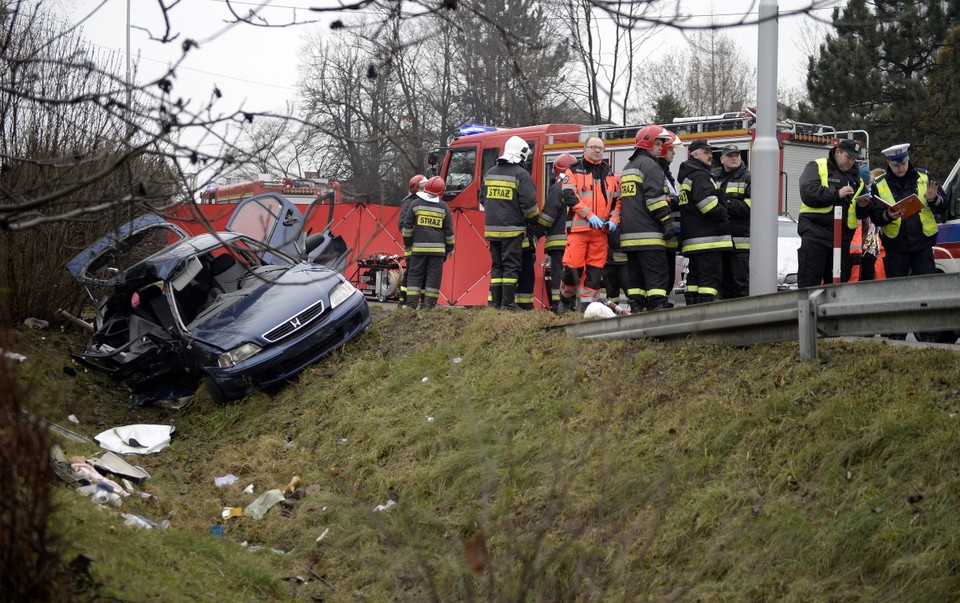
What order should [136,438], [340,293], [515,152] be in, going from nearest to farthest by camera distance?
[136,438] < [340,293] < [515,152]

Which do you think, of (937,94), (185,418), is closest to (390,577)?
(185,418)

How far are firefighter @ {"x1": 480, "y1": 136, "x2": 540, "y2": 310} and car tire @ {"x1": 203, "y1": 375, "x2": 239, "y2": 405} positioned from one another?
316 cm

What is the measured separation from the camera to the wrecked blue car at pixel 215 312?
10398 millimetres

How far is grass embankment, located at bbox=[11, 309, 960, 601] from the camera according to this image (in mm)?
4930

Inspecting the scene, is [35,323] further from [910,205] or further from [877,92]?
[877,92]

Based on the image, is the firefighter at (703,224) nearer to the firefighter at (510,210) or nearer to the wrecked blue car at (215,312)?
the firefighter at (510,210)

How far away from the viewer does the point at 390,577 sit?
21.1ft

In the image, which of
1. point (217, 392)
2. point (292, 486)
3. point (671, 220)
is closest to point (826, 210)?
point (671, 220)

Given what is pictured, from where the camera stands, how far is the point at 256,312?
10719mm

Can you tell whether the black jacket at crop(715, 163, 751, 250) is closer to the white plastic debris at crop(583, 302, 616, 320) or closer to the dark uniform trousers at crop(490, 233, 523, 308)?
the white plastic debris at crop(583, 302, 616, 320)

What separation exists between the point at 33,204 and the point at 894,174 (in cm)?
793

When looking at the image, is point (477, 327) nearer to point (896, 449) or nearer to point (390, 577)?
point (390, 577)

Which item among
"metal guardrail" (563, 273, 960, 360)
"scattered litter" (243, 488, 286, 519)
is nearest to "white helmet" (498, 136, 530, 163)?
"metal guardrail" (563, 273, 960, 360)

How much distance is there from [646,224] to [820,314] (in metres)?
3.48
